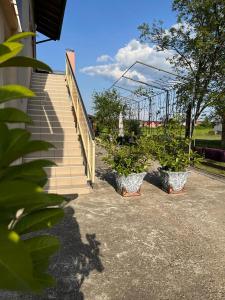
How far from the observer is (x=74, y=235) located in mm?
4543

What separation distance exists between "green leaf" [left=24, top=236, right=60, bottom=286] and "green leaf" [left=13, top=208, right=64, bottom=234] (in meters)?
0.03

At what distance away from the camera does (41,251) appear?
0.77 m

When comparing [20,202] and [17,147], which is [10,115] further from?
[20,202]

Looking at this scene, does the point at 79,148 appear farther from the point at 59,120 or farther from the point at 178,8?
the point at 178,8

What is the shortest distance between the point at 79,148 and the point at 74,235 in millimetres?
3905

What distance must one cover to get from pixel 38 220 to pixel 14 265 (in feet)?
0.95

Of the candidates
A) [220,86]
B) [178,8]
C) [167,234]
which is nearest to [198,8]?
[178,8]

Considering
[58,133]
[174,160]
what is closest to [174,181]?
[174,160]

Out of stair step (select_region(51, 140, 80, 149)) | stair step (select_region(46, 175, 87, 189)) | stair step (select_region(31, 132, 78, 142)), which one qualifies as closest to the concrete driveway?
stair step (select_region(46, 175, 87, 189))

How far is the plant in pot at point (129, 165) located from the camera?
6615 mm

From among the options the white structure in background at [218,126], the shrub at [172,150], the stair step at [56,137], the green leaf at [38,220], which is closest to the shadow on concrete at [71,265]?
the green leaf at [38,220]

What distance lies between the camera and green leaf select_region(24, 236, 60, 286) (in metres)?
0.75

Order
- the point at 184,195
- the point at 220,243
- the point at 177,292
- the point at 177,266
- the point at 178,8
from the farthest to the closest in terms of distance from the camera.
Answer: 1. the point at 178,8
2. the point at 184,195
3. the point at 220,243
4. the point at 177,266
5. the point at 177,292

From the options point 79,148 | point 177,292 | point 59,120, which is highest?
point 59,120
